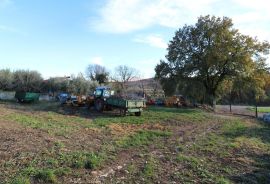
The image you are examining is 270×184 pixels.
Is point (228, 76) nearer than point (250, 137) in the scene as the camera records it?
No

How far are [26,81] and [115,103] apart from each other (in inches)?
1665

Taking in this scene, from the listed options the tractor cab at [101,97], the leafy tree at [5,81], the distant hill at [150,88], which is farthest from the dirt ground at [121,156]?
the leafy tree at [5,81]

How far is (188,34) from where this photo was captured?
42375 millimetres

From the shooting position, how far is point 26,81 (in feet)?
217

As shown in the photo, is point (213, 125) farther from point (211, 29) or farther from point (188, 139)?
point (211, 29)

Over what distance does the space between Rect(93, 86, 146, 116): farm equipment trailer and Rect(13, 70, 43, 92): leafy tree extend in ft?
122

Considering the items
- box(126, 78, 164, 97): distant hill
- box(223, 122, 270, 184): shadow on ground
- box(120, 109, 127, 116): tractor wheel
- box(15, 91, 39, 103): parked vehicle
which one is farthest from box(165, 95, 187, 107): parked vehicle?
box(223, 122, 270, 184): shadow on ground

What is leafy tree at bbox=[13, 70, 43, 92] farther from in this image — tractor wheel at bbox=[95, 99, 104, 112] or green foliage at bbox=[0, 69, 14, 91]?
tractor wheel at bbox=[95, 99, 104, 112]

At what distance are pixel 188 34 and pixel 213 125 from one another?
20.2 m

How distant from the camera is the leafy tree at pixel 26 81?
64.9 metres

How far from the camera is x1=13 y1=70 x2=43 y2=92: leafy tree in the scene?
64875 millimetres

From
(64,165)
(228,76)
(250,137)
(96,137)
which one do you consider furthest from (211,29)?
(64,165)

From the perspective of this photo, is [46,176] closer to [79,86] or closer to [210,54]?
[210,54]

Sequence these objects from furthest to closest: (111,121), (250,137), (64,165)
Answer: (111,121) < (250,137) < (64,165)
